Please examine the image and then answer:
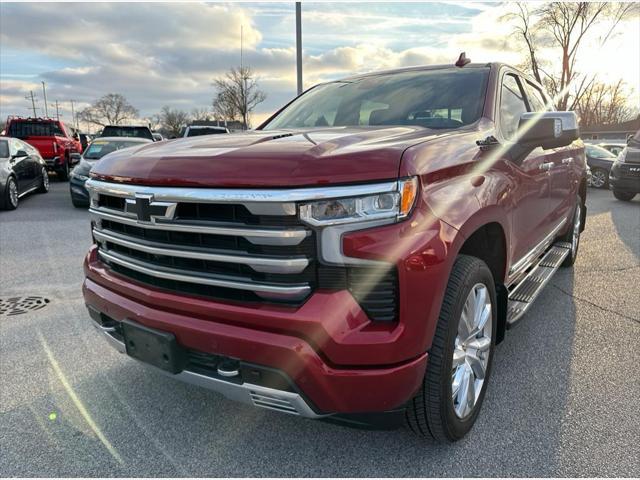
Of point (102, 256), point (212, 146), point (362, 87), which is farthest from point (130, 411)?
point (362, 87)

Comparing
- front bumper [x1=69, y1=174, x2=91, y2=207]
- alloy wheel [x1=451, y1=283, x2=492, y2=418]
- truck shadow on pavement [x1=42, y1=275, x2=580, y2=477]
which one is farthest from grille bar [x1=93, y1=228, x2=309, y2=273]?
front bumper [x1=69, y1=174, x2=91, y2=207]

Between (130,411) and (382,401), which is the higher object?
(382,401)

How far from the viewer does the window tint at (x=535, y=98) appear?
151 inches

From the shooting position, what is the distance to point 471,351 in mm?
2352

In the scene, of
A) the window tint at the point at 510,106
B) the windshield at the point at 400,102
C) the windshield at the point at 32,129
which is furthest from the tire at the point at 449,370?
the windshield at the point at 32,129

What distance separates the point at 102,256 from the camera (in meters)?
2.58

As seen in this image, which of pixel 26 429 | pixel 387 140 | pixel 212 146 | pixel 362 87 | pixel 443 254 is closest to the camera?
pixel 443 254

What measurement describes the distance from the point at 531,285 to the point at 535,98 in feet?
5.41

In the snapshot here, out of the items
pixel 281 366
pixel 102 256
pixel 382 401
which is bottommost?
pixel 382 401

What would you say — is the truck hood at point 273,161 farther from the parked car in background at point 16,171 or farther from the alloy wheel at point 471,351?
the parked car in background at point 16,171

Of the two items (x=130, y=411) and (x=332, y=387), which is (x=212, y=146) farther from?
(x=130, y=411)

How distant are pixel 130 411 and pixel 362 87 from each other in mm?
2645

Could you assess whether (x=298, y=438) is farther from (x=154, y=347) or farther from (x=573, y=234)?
(x=573, y=234)

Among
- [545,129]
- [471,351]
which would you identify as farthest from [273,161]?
[545,129]
